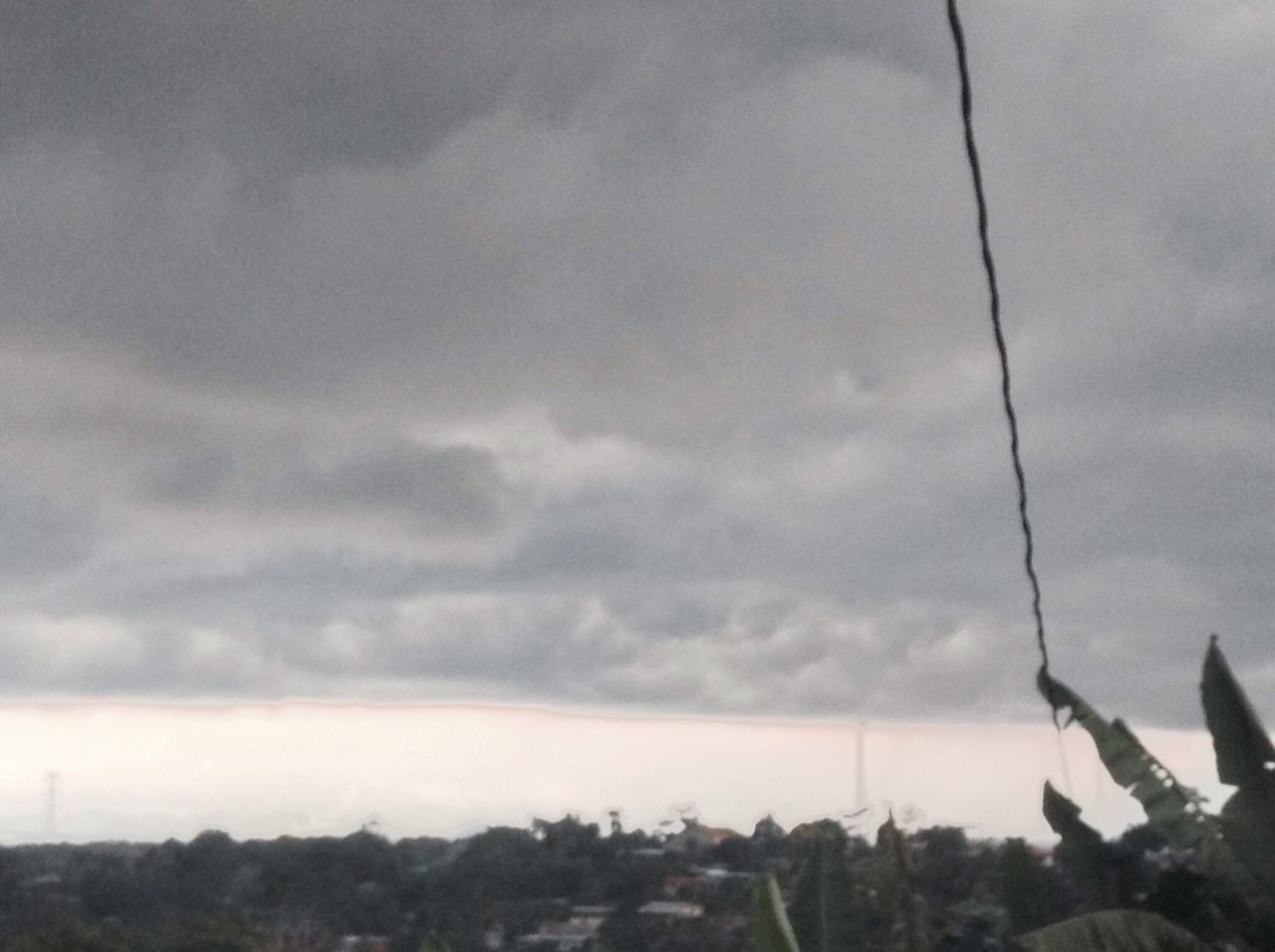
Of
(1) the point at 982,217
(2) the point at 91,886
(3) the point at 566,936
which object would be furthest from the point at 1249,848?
(2) the point at 91,886

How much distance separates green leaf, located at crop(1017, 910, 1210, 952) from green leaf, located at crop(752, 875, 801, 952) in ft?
6.15

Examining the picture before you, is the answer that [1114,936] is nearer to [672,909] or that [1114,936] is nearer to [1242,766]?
[1242,766]

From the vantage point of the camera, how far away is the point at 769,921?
9.62 metres

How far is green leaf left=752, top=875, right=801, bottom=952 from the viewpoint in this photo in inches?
378

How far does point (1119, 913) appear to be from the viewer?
327 inches

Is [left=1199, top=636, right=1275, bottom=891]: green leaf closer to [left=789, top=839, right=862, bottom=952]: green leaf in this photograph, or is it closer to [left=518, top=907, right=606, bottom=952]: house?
[left=789, top=839, right=862, bottom=952]: green leaf

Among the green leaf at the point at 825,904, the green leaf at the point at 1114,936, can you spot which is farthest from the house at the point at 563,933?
the green leaf at the point at 1114,936

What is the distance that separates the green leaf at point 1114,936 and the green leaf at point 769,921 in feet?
6.15

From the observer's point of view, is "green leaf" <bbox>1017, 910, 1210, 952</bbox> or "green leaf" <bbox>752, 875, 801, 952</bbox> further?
"green leaf" <bbox>752, 875, 801, 952</bbox>

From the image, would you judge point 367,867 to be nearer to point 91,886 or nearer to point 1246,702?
point 91,886

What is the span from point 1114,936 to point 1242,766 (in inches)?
61.8

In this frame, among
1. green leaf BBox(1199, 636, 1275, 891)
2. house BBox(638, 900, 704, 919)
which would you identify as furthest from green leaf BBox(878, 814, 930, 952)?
house BBox(638, 900, 704, 919)

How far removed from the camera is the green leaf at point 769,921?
31.5 ft

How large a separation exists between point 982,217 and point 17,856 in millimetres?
25855
